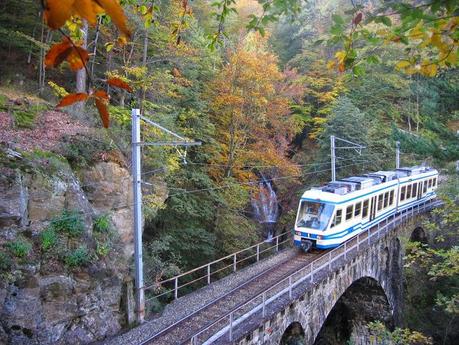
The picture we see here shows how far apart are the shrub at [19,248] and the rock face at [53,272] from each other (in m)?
0.04

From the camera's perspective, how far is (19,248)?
8.91 meters

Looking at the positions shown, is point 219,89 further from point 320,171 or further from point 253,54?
point 320,171

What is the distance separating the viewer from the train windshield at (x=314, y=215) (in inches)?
645

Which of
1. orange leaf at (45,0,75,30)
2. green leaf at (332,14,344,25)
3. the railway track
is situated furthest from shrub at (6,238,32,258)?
orange leaf at (45,0,75,30)

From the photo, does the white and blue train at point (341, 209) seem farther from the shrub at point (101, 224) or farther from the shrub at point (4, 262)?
the shrub at point (4, 262)

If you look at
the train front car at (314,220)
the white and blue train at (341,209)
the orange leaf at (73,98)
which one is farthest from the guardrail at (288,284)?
the orange leaf at (73,98)

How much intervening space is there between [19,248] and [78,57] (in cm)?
890

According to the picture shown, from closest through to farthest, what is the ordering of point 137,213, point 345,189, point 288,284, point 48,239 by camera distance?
point 48,239 < point 137,213 < point 288,284 < point 345,189

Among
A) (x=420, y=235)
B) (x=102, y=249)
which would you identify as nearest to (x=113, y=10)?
(x=102, y=249)

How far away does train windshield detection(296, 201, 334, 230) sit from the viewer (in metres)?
16.4

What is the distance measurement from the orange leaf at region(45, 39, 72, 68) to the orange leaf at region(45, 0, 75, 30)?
0.60 ft

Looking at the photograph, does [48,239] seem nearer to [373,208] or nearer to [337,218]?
[337,218]

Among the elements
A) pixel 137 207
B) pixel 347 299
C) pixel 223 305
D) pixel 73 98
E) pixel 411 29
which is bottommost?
pixel 347 299

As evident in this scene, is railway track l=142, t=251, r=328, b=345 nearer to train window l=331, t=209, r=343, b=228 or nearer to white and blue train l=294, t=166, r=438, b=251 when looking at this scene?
white and blue train l=294, t=166, r=438, b=251
